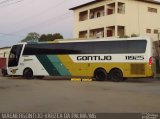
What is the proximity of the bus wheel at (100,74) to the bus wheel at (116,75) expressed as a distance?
1.58 feet

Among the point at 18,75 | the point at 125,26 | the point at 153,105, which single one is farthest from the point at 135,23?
the point at 153,105

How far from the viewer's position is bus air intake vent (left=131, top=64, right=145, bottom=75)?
26578mm

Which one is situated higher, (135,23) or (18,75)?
(135,23)

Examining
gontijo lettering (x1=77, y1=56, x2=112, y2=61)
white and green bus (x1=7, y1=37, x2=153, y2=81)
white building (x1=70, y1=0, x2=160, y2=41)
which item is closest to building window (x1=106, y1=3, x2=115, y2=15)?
white building (x1=70, y1=0, x2=160, y2=41)

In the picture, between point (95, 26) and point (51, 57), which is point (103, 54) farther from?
point (95, 26)

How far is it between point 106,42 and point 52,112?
17.2 meters

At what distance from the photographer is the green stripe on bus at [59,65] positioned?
99.3 feet

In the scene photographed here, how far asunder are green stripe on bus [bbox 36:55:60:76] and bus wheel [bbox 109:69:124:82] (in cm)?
441

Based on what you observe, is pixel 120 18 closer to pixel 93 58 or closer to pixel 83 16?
pixel 83 16

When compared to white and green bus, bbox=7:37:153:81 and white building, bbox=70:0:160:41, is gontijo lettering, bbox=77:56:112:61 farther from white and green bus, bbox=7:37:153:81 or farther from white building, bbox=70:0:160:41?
white building, bbox=70:0:160:41

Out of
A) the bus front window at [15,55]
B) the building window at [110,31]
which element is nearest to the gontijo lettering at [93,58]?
the bus front window at [15,55]

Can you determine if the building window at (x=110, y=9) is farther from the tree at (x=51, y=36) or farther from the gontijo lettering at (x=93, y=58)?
the gontijo lettering at (x=93, y=58)

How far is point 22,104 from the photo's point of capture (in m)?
13.6

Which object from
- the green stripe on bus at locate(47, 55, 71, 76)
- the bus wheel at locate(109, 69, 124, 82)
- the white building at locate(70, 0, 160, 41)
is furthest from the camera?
the white building at locate(70, 0, 160, 41)
